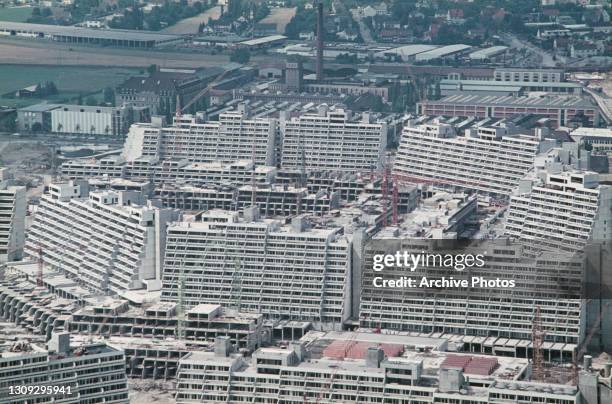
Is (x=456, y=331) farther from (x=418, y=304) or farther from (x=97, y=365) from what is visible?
(x=97, y=365)

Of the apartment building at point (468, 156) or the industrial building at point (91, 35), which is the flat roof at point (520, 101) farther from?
the industrial building at point (91, 35)

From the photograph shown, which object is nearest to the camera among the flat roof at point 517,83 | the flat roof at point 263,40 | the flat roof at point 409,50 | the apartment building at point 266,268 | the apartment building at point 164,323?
the apartment building at point 164,323

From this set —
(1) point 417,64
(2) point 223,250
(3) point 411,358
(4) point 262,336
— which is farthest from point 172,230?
(1) point 417,64

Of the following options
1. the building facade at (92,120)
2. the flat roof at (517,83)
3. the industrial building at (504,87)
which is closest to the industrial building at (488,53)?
the flat roof at (517,83)

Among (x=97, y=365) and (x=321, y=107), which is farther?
(x=321, y=107)

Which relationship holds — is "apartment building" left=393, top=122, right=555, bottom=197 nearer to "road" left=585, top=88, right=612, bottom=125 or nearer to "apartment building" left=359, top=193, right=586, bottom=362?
"road" left=585, top=88, right=612, bottom=125
